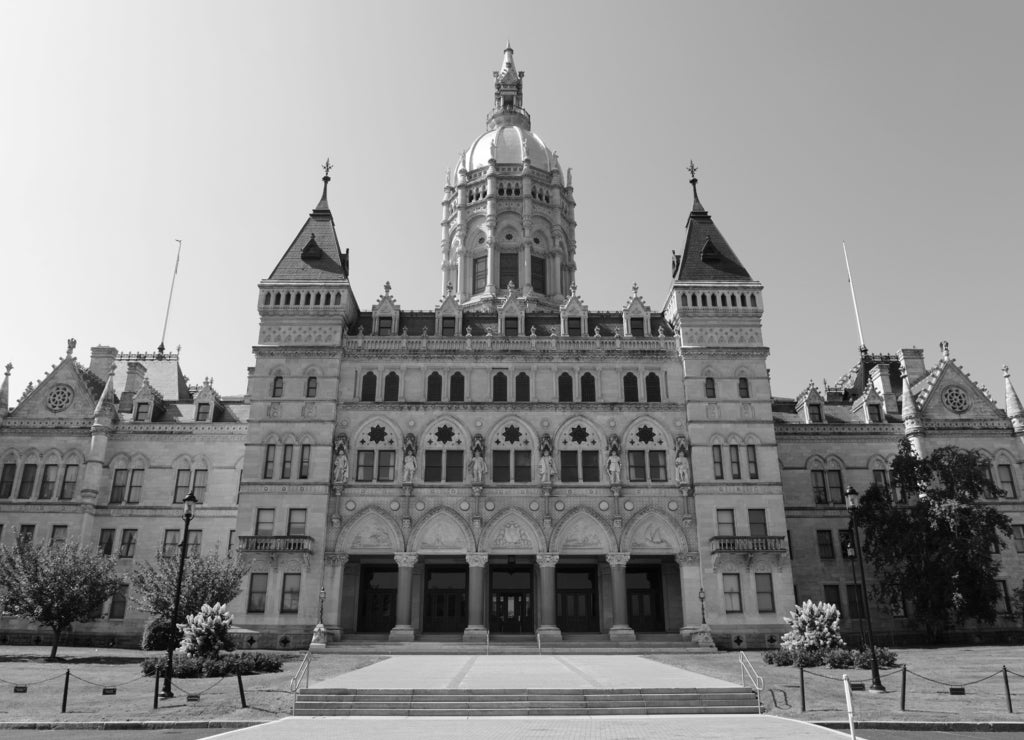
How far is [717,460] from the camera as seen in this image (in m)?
47.0

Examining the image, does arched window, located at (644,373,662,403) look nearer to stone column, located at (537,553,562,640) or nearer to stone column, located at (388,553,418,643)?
stone column, located at (537,553,562,640)

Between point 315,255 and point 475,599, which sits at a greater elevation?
point 315,255

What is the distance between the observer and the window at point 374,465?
1845 inches

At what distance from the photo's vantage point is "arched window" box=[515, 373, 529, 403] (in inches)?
1924

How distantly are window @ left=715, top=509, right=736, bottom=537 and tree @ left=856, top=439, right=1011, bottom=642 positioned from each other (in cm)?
677

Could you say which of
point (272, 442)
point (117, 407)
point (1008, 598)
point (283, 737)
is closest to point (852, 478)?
point (1008, 598)

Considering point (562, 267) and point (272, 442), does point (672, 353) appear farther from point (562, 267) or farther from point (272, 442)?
point (272, 442)

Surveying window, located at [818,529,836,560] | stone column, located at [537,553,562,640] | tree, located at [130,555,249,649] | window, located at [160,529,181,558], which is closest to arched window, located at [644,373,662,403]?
stone column, located at [537,553,562,640]

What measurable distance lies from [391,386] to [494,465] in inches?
322

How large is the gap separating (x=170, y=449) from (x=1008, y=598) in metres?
54.0

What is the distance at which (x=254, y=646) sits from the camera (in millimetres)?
42562

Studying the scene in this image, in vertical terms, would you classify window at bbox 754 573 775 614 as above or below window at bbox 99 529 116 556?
A: below

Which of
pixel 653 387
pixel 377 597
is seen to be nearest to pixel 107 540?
pixel 377 597

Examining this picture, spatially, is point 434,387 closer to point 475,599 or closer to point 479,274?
point 475,599
